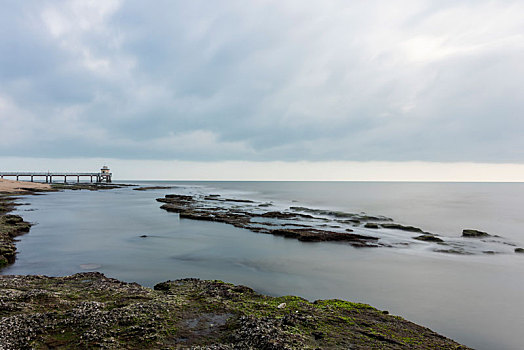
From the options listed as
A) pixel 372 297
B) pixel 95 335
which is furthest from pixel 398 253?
pixel 95 335

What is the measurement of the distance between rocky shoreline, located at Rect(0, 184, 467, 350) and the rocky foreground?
0.08 feet

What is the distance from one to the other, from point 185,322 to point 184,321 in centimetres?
7

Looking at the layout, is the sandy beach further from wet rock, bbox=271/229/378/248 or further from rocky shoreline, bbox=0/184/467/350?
rocky shoreline, bbox=0/184/467/350

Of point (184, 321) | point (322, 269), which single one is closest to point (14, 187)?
point (322, 269)

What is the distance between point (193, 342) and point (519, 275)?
810 inches

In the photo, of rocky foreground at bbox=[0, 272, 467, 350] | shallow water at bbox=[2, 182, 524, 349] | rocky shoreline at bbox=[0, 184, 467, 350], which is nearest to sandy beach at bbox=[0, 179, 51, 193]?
shallow water at bbox=[2, 182, 524, 349]

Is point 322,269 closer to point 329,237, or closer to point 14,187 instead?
point 329,237

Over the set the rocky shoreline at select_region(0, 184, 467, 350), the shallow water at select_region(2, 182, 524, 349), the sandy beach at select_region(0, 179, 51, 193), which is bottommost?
the shallow water at select_region(2, 182, 524, 349)

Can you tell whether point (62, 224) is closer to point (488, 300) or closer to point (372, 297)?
point (372, 297)

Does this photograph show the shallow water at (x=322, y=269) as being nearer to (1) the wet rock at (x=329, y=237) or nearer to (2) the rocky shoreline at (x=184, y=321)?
(1) the wet rock at (x=329, y=237)

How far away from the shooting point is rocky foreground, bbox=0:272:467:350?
7219 millimetres

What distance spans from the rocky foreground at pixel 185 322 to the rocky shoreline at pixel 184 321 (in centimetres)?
2

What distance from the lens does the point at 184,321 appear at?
8578 millimetres

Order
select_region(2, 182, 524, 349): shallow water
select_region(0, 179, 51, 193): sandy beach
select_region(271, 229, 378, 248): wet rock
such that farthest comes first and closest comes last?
select_region(0, 179, 51, 193): sandy beach → select_region(271, 229, 378, 248): wet rock → select_region(2, 182, 524, 349): shallow water
